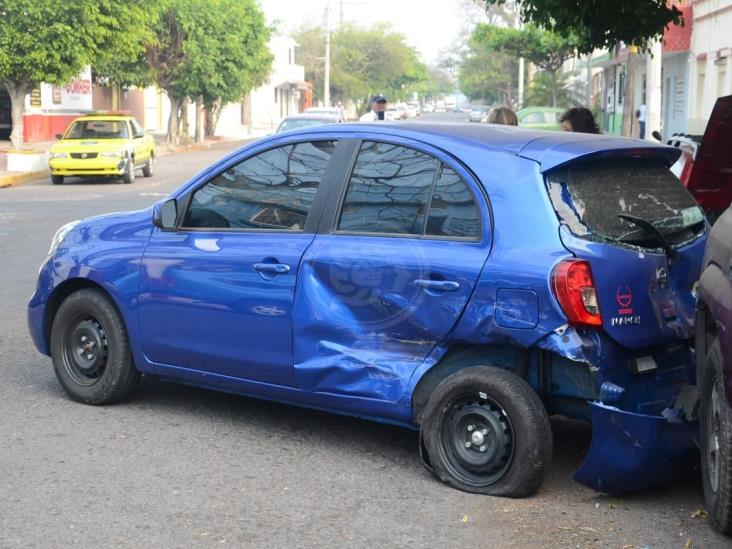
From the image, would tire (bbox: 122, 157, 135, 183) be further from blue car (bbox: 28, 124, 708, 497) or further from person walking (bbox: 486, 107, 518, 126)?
blue car (bbox: 28, 124, 708, 497)

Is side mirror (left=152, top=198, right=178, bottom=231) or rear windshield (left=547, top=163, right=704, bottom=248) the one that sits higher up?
rear windshield (left=547, top=163, right=704, bottom=248)

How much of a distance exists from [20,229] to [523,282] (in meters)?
12.6

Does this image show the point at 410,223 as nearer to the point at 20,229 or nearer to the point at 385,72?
the point at 20,229

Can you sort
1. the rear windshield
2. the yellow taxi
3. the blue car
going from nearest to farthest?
the blue car
the rear windshield
the yellow taxi

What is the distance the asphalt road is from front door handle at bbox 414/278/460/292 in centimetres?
92

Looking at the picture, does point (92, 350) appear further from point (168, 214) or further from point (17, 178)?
point (17, 178)

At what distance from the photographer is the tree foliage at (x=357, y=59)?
9694 cm

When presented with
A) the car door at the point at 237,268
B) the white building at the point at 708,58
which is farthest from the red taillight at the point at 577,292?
the white building at the point at 708,58

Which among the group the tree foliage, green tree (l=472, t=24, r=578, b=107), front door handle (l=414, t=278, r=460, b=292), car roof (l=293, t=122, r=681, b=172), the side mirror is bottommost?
front door handle (l=414, t=278, r=460, b=292)

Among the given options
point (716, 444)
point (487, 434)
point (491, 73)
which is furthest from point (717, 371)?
point (491, 73)

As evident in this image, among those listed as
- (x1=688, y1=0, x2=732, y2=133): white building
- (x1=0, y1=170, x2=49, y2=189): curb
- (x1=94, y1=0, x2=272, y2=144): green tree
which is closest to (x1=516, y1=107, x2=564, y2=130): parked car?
(x1=688, y1=0, x2=732, y2=133): white building

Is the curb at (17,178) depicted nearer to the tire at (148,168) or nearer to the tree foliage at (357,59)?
the tire at (148,168)

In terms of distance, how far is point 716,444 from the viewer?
182 inches

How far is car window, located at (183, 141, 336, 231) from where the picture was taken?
5.81 metres
